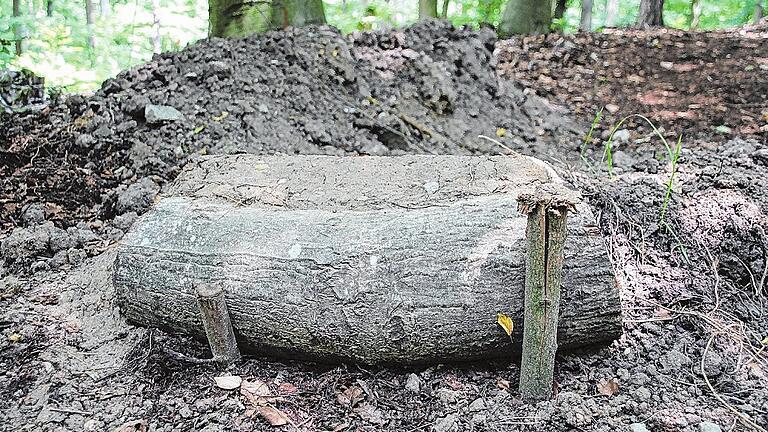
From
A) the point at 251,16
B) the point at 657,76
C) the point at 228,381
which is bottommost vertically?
the point at 228,381

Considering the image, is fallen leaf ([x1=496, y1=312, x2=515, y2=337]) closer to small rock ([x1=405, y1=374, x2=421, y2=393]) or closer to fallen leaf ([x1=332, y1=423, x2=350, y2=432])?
small rock ([x1=405, y1=374, x2=421, y2=393])

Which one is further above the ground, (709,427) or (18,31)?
(18,31)

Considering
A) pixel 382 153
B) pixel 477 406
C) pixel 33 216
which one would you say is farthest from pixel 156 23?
pixel 477 406

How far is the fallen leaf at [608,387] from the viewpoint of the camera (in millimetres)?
1989

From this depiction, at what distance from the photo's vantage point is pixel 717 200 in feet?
8.93

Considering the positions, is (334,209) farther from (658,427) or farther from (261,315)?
(658,427)

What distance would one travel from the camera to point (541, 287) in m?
1.82

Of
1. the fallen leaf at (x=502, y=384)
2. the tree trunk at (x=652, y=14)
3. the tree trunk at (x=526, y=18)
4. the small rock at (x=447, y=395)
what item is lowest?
the small rock at (x=447, y=395)

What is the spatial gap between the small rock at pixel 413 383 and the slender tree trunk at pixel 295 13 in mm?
3919

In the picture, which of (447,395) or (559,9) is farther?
(559,9)

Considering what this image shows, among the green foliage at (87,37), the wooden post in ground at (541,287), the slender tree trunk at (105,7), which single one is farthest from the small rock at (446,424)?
the slender tree trunk at (105,7)

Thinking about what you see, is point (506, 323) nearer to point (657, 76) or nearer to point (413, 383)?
point (413, 383)

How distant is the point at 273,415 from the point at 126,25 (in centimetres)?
1249

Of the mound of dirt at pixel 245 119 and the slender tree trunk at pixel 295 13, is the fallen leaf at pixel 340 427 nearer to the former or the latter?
the mound of dirt at pixel 245 119
